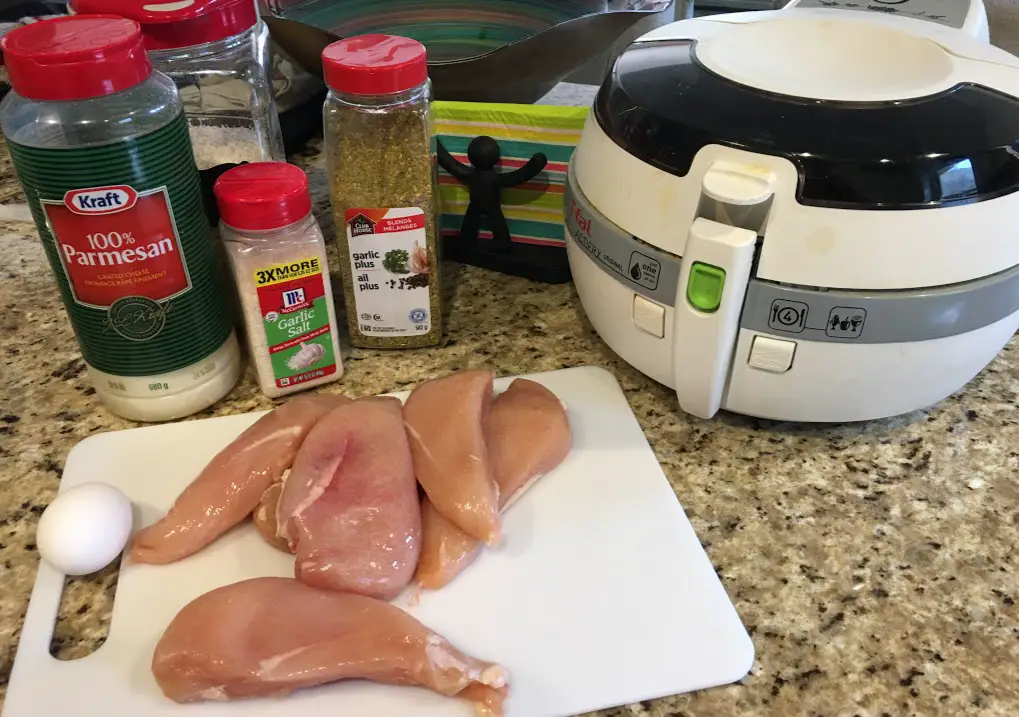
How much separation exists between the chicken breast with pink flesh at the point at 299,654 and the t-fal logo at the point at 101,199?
0.32m

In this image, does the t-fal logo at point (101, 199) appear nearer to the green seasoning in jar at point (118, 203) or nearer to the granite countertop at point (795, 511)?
the green seasoning in jar at point (118, 203)

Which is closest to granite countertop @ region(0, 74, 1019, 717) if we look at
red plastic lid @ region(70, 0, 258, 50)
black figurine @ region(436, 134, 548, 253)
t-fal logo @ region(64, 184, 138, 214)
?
black figurine @ region(436, 134, 548, 253)

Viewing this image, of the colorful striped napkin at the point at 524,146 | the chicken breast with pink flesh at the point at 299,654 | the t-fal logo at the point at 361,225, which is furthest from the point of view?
the colorful striped napkin at the point at 524,146

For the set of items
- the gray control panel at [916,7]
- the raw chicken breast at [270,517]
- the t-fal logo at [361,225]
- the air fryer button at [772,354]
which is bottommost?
the raw chicken breast at [270,517]

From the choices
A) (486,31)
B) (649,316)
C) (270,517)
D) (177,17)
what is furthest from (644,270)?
(486,31)

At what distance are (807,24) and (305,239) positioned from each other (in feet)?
1.65

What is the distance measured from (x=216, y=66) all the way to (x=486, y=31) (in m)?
0.41

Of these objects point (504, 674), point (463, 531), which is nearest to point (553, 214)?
point (463, 531)

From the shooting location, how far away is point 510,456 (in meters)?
0.70

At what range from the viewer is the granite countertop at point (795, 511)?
569 millimetres

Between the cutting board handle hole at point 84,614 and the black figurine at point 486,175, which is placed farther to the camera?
the black figurine at point 486,175

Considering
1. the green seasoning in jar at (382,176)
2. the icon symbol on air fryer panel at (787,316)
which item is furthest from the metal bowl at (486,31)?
the icon symbol on air fryer panel at (787,316)

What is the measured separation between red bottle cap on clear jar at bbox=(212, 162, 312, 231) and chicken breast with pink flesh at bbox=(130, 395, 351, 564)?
0.16m

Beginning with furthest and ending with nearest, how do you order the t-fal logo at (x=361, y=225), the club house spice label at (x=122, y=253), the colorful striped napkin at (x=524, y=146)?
1. the colorful striped napkin at (x=524, y=146)
2. the t-fal logo at (x=361, y=225)
3. the club house spice label at (x=122, y=253)
